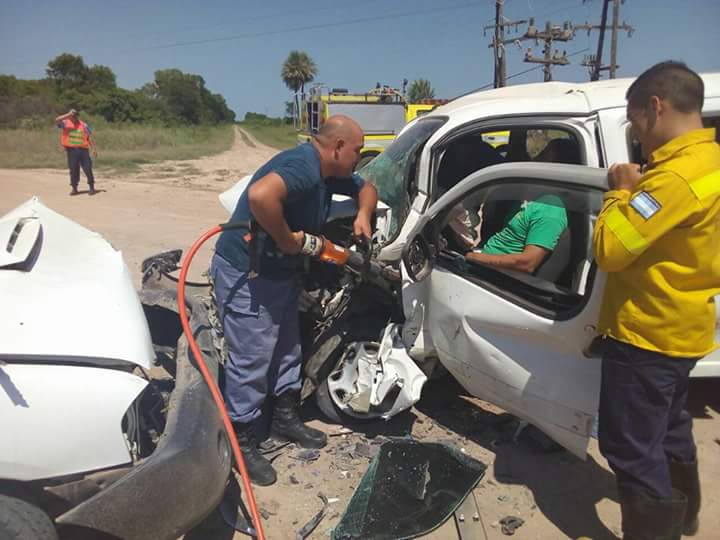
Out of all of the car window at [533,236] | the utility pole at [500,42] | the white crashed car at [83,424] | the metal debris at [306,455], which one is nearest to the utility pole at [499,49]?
the utility pole at [500,42]

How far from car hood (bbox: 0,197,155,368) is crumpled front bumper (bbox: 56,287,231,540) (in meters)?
0.29

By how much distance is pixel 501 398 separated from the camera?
2.74 meters

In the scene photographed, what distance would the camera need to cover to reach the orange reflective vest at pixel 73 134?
11586 millimetres

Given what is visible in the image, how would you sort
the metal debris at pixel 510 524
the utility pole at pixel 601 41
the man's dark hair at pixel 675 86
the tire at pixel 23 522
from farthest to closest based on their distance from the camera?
the utility pole at pixel 601 41, the metal debris at pixel 510 524, the man's dark hair at pixel 675 86, the tire at pixel 23 522

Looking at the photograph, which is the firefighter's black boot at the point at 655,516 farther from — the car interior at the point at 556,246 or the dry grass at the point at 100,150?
the dry grass at the point at 100,150

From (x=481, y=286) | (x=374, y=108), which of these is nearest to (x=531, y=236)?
(x=481, y=286)

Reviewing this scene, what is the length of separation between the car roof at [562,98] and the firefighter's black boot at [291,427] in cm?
202

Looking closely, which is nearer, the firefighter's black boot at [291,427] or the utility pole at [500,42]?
the firefighter's black boot at [291,427]

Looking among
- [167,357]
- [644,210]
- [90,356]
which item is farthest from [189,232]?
[644,210]

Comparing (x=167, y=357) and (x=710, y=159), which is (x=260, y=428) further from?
(x=710, y=159)

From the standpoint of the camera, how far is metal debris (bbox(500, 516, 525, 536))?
2598 millimetres

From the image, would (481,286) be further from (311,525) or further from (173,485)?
(173,485)

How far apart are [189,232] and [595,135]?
23.9 ft

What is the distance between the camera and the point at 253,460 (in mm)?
2967
